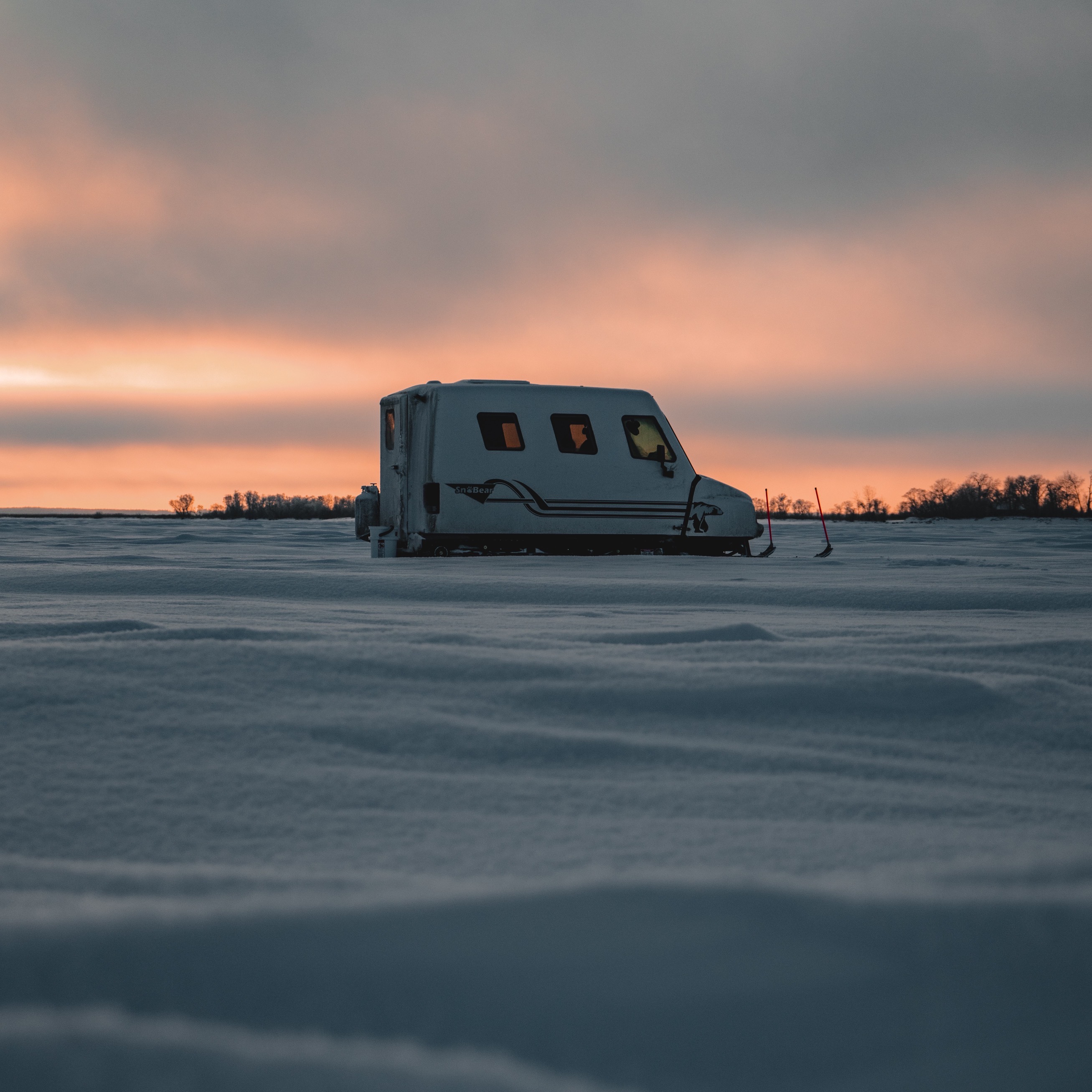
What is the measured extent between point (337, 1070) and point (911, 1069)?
630 mm

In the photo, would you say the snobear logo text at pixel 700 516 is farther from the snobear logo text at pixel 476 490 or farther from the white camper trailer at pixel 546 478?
the snobear logo text at pixel 476 490

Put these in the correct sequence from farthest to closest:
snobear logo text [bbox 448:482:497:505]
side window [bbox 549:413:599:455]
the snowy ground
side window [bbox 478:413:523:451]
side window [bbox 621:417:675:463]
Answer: side window [bbox 621:417:675:463], side window [bbox 549:413:599:455], side window [bbox 478:413:523:451], snobear logo text [bbox 448:482:497:505], the snowy ground

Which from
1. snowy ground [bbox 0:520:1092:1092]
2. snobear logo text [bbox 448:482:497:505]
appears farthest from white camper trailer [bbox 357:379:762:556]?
snowy ground [bbox 0:520:1092:1092]

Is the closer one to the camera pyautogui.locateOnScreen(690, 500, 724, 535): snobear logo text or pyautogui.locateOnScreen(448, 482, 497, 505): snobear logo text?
pyautogui.locateOnScreen(448, 482, 497, 505): snobear logo text

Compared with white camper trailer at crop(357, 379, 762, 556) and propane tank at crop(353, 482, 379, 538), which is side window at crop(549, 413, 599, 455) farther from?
propane tank at crop(353, 482, 379, 538)

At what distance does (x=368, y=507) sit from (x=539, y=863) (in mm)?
9723

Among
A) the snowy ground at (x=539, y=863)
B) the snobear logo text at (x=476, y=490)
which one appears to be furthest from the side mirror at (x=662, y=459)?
the snowy ground at (x=539, y=863)

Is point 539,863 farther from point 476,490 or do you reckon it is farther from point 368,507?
point 368,507

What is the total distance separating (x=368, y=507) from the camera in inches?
421

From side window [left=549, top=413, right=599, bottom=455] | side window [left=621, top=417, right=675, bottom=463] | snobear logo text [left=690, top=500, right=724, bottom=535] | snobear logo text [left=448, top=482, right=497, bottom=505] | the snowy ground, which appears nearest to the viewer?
the snowy ground

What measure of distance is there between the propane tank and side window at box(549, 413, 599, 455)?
2.57m

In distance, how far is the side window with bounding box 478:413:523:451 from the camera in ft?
31.3

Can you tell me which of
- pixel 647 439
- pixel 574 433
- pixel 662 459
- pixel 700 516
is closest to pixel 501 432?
pixel 574 433

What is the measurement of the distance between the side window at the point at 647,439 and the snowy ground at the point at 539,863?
6.98 meters
